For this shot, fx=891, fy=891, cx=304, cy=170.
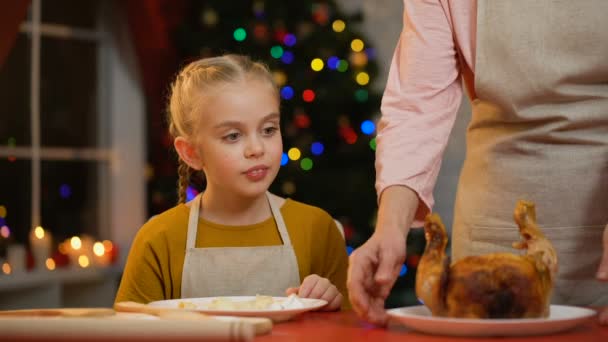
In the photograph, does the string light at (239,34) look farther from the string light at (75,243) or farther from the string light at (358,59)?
the string light at (75,243)

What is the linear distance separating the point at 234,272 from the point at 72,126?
106 inches

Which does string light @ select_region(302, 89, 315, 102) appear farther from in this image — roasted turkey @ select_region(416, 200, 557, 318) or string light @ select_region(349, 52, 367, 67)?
roasted turkey @ select_region(416, 200, 557, 318)

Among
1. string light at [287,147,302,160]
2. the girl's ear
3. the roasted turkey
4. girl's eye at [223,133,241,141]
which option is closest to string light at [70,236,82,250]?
string light at [287,147,302,160]

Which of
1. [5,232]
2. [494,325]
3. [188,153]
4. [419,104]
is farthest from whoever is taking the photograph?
[5,232]

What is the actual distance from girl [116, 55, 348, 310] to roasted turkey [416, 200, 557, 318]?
68 cm

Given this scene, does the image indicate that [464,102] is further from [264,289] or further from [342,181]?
[264,289]

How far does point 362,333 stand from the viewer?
101 cm

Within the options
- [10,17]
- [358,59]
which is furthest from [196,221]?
[358,59]

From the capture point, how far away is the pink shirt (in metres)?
1.33

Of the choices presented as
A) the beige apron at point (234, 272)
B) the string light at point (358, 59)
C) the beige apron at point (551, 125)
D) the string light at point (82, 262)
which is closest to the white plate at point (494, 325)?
the beige apron at point (551, 125)

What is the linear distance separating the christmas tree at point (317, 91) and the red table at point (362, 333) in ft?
9.03

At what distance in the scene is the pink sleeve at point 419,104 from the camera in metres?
1.33

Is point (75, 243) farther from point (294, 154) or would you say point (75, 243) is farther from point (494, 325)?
point (494, 325)

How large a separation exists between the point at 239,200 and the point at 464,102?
98.0 inches
